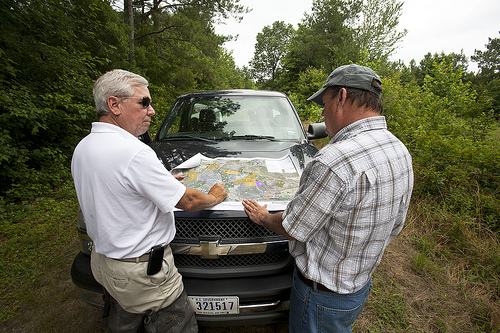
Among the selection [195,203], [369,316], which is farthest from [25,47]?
[369,316]

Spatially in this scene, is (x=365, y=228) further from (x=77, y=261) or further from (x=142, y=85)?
(x=77, y=261)

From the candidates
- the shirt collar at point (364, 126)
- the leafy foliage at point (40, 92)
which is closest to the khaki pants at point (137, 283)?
the shirt collar at point (364, 126)

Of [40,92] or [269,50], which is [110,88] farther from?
[269,50]

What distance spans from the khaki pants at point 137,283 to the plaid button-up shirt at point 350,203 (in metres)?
0.80

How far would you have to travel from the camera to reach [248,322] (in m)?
1.63

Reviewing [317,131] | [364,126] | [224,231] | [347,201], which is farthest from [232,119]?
[347,201]

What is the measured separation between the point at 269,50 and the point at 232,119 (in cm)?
5737

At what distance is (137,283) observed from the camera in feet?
4.25

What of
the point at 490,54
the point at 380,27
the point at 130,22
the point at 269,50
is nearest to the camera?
the point at 130,22

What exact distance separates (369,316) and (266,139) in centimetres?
196

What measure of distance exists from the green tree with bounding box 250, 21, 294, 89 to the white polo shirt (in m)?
55.0

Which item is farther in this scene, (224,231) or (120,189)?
(224,231)

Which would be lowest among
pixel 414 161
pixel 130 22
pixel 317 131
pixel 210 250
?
pixel 210 250

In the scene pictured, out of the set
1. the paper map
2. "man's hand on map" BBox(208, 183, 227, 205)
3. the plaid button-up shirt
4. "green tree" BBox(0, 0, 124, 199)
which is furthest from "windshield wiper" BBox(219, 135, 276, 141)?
"green tree" BBox(0, 0, 124, 199)
